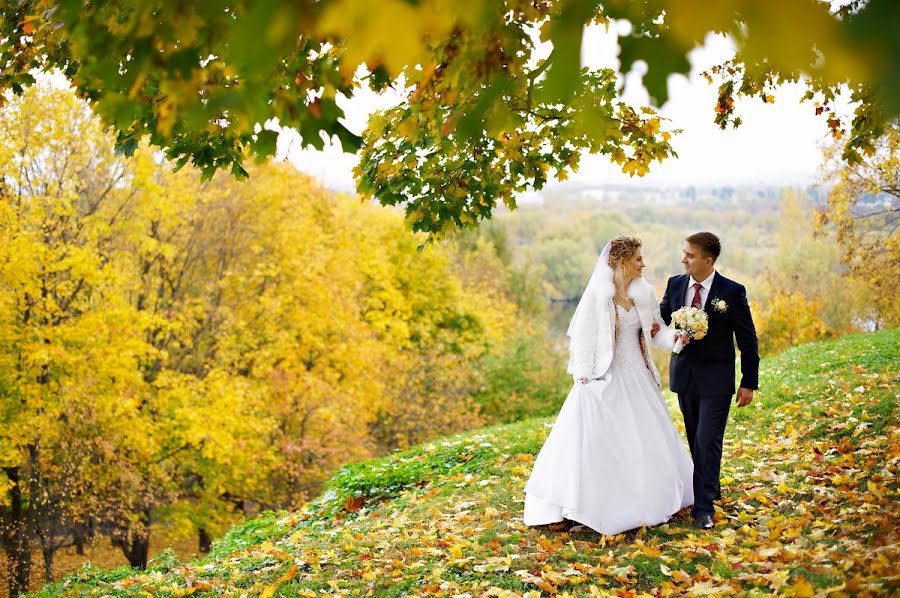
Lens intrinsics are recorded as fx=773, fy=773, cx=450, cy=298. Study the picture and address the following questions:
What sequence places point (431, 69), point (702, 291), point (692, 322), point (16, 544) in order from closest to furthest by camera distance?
point (431, 69) → point (692, 322) → point (702, 291) → point (16, 544)

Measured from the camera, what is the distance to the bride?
6.62 meters

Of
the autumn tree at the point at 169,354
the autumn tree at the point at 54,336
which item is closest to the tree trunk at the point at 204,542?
the autumn tree at the point at 169,354

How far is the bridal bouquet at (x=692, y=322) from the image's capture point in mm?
6586

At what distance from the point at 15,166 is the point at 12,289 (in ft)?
9.04

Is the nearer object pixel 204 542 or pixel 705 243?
pixel 705 243

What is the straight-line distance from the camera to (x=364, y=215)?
134ft

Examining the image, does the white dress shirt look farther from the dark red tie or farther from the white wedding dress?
the white wedding dress

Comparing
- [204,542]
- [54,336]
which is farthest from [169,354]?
[54,336]

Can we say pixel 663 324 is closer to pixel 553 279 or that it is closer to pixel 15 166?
pixel 15 166

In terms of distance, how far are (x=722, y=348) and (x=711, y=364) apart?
Result: 0.17m

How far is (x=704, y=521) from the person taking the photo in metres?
6.63

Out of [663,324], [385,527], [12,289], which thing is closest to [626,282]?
[663,324]

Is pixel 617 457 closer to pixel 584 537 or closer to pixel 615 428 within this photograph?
pixel 615 428

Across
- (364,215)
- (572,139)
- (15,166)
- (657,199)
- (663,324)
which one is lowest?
(663,324)
